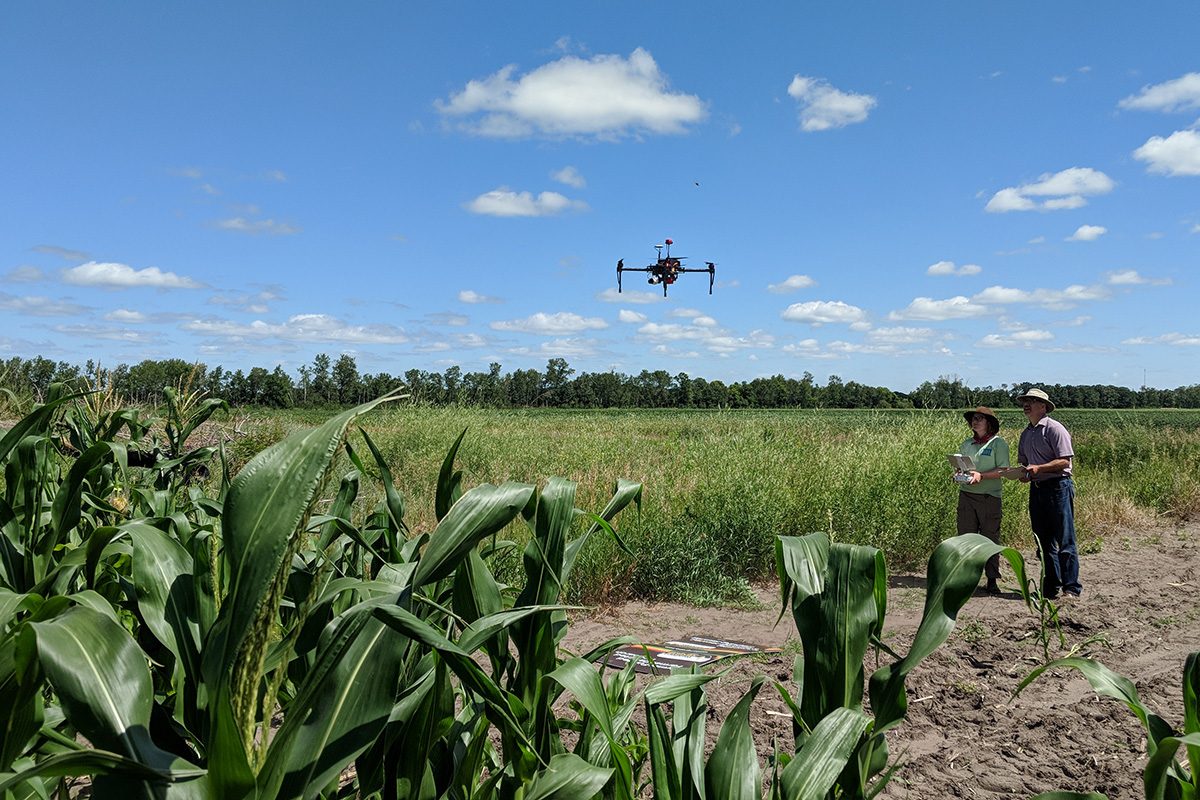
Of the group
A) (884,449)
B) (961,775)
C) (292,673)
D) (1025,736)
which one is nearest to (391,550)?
(292,673)

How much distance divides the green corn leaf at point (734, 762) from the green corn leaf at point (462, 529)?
0.71 metres

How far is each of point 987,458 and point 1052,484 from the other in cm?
55

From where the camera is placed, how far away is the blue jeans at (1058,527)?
21.0 ft

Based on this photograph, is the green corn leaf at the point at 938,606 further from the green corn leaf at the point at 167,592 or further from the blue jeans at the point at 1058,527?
the blue jeans at the point at 1058,527

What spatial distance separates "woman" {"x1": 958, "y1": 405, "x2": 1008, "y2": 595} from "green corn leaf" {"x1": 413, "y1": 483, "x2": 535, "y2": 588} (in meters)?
6.44

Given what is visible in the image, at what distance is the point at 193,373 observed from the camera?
5906mm

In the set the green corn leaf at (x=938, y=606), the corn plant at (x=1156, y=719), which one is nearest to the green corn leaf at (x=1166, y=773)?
the corn plant at (x=1156, y=719)

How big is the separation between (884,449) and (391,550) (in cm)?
818

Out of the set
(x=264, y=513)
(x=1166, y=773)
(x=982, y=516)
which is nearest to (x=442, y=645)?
(x=264, y=513)

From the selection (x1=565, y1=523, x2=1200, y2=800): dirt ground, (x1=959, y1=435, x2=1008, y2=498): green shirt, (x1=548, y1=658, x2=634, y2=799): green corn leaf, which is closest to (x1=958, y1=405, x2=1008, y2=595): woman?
(x1=959, y1=435, x2=1008, y2=498): green shirt

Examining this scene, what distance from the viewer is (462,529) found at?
3.59 ft

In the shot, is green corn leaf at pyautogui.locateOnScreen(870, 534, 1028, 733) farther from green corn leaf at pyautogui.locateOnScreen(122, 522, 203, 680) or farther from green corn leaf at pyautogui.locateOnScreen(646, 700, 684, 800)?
green corn leaf at pyautogui.locateOnScreen(122, 522, 203, 680)

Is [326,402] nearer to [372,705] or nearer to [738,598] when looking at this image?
[738,598]

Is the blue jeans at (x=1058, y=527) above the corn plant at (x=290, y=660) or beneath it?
beneath
